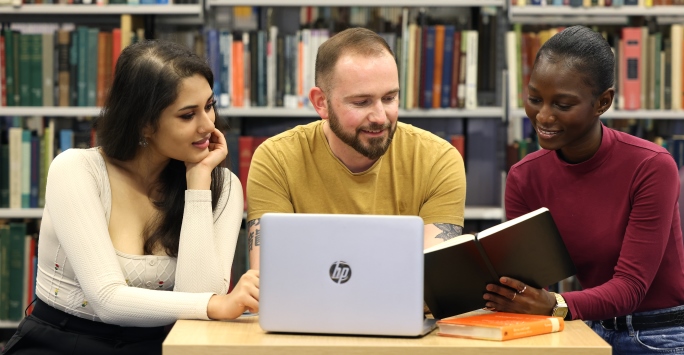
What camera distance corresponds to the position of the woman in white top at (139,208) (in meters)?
1.78

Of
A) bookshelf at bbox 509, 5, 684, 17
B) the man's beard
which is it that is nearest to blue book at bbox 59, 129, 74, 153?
the man's beard

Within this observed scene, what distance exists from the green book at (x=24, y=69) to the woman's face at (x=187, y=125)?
1.54 meters

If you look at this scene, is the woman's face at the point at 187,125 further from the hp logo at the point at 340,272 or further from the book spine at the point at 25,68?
the book spine at the point at 25,68

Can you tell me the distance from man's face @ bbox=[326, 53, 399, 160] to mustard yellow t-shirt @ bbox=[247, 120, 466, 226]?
0.10 metres

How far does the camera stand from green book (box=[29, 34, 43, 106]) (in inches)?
127

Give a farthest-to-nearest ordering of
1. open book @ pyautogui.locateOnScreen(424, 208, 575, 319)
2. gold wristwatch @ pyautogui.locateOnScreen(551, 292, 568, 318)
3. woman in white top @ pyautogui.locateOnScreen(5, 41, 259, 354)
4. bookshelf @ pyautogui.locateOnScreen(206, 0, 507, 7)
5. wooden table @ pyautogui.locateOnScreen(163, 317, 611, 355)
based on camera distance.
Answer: bookshelf @ pyautogui.locateOnScreen(206, 0, 507, 7), woman in white top @ pyautogui.locateOnScreen(5, 41, 259, 354), gold wristwatch @ pyautogui.locateOnScreen(551, 292, 568, 318), open book @ pyautogui.locateOnScreen(424, 208, 575, 319), wooden table @ pyautogui.locateOnScreen(163, 317, 611, 355)

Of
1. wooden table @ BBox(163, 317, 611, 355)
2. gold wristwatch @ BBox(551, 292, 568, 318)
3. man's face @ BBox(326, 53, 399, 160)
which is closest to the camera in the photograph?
wooden table @ BBox(163, 317, 611, 355)

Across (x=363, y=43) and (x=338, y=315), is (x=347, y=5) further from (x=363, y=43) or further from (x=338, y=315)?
(x=338, y=315)

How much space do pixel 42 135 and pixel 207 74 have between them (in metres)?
1.64

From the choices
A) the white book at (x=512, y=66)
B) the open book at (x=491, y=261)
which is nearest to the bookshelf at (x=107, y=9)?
the white book at (x=512, y=66)

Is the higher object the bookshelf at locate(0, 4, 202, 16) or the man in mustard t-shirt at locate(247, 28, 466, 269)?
the bookshelf at locate(0, 4, 202, 16)

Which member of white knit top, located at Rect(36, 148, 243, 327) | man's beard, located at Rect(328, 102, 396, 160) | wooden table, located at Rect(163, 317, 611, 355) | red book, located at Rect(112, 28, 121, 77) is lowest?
wooden table, located at Rect(163, 317, 611, 355)

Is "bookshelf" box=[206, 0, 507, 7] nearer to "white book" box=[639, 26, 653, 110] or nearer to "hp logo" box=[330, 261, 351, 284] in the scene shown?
"white book" box=[639, 26, 653, 110]

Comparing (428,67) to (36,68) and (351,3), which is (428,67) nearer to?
(351,3)
